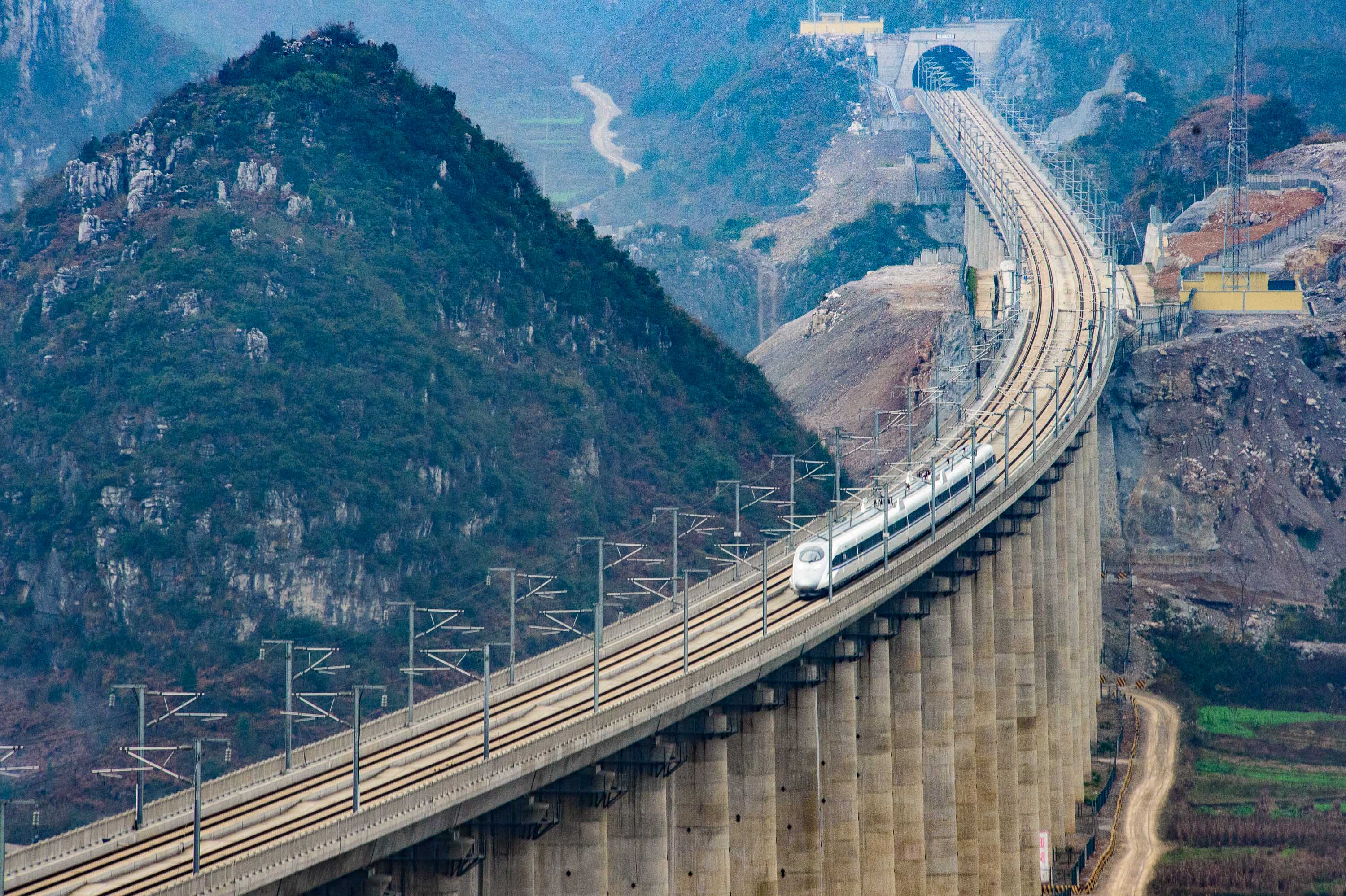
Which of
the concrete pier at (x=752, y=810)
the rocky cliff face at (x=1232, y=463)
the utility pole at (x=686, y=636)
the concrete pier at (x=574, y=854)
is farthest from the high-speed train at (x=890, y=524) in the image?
the rocky cliff face at (x=1232, y=463)

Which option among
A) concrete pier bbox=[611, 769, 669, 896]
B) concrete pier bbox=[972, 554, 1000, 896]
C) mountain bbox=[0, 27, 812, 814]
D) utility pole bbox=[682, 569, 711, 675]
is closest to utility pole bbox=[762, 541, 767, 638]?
utility pole bbox=[682, 569, 711, 675]

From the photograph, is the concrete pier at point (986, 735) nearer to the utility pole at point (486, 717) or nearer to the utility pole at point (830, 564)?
the utility pole at point (830, 564)

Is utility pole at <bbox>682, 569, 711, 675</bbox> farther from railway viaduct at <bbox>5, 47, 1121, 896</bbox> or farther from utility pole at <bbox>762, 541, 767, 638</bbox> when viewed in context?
utility pole at <bbox>762, 541, 767, 638</bbox>

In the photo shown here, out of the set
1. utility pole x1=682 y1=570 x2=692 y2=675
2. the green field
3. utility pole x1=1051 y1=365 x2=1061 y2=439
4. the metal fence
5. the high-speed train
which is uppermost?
the metal fence

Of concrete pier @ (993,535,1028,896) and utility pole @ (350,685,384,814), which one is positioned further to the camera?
concrete pier @ (993,535,1028,896)

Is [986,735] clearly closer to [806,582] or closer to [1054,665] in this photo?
[1054,665]

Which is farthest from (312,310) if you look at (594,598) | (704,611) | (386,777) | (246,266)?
(386,777)
